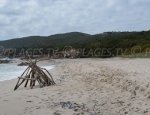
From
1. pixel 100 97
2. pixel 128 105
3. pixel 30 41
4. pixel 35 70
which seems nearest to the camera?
pixel 128 105

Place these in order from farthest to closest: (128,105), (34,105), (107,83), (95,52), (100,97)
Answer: (95,52) < (107,83) < (100,97) < (34,105) < (128,105)

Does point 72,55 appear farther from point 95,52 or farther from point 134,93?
point 134,93

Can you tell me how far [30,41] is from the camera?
162250mm

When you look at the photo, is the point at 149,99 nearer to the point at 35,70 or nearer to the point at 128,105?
the point at 128,105

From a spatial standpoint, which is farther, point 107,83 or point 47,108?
point 107,83

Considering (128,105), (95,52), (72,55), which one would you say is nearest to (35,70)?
(128,105)

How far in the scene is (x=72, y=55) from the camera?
72.1 metres

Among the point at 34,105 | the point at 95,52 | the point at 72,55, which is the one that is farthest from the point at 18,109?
the point at 72,55

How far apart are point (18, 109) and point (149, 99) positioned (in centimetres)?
370

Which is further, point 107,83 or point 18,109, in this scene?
point 107,83

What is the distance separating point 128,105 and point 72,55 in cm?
6259

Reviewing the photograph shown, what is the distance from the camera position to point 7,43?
164m

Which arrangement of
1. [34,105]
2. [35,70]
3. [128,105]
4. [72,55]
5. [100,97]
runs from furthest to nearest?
[72,55] < [35,70] < [100,97] < [34,105] < [128,105]

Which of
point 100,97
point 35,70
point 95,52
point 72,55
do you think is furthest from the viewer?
point 72,55
